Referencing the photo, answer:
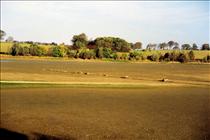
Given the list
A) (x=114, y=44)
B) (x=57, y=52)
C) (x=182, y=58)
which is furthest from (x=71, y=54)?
(x=182, y=58)

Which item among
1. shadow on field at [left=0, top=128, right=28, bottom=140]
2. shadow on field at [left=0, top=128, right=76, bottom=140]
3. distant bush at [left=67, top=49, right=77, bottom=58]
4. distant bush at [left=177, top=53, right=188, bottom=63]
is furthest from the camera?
distant bush at [left=67, top=49, right=77, bottom=58]

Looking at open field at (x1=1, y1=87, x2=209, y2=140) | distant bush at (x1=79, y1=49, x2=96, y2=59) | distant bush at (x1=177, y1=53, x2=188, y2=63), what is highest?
distant bush at (x1=79, y1=49, x2=96, y2=59)

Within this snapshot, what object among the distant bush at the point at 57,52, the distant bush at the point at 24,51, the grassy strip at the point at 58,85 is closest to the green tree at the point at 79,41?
the distant bush at the point at 57,52

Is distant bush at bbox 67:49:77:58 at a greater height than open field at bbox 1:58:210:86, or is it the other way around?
distant bush at bbox 67:49:77:58

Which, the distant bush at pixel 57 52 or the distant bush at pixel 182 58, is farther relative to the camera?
the distant bush at pixel 57 52

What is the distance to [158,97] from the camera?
23172 mm

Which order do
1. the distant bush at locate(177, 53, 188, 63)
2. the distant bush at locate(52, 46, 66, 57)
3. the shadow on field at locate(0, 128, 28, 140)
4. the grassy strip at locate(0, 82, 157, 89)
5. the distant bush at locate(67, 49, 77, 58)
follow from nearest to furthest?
1. the shadow on field at locate(0, 128, 28, 140)
2. the grassy strip at locate(0, 82, 157, 89)
3. the distant bush at locate(177, 53, 188, 63)
4. the distant bush at locate(52, 46, 66, 57)
5. the distant bush at locate(67, 49, 77, 58)

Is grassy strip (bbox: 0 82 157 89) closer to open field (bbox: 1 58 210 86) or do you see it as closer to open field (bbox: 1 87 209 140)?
open field (bbox: 1 87 209 140)

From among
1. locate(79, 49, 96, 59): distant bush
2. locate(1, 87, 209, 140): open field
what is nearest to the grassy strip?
locate(1, 87, 209, 140): open field

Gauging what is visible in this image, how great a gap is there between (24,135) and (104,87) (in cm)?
1579

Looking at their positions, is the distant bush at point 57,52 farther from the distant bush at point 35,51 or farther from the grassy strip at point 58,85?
the grassy strip at point 58,85

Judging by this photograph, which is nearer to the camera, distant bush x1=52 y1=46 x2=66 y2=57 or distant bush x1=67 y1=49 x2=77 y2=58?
distant bush x1=52 y1=46 x2=66 y2=57

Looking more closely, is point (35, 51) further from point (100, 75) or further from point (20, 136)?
point (20, 136)

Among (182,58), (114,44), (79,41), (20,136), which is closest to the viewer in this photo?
(20,136)
